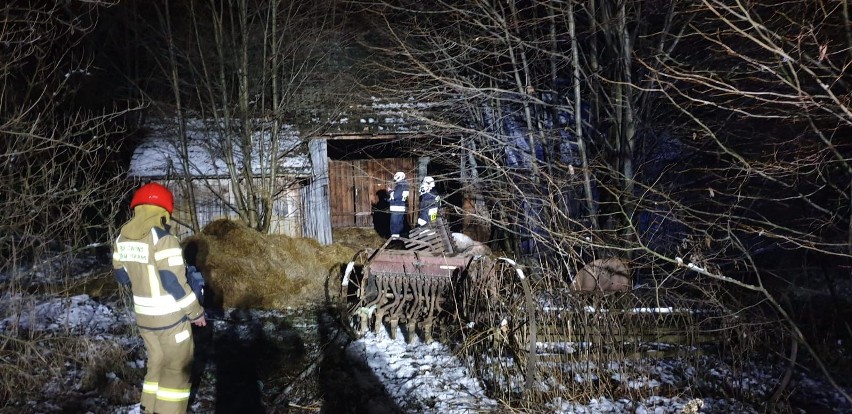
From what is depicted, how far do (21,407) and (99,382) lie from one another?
730mm

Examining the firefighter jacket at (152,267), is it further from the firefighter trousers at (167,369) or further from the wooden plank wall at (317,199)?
the wooden plank wall at (317,199)

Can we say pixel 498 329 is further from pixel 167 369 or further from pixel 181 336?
pixel 167 369

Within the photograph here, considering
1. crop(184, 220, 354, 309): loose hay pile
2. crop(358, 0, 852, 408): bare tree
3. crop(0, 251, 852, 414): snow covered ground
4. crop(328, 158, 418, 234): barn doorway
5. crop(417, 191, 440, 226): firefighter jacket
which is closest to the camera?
crop(0, 251, 852, 414): snow covered ground

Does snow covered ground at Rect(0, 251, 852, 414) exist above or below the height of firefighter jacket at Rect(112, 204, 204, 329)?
below

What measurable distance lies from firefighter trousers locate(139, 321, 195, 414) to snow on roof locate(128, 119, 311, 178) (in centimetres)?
739

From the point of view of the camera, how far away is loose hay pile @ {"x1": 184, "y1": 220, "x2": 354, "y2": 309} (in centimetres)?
959

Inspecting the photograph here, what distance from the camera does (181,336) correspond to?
486cm

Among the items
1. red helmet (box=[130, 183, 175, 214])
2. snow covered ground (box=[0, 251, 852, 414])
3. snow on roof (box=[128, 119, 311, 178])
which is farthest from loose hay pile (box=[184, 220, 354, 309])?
red helmet (box=[130, 183, 175, 214])

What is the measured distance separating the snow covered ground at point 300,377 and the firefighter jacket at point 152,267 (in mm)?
1445

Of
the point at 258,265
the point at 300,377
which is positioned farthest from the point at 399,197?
the point at 300,377

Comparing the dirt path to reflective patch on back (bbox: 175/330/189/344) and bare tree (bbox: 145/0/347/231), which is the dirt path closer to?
reflective patch on back (bbox: 175/330/189/344)

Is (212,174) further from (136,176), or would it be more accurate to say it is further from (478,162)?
(478,162)

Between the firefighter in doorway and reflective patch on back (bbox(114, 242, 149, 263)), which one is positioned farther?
the firefighter in doorway

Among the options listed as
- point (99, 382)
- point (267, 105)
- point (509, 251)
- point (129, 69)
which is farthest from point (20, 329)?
point (129, 69)
